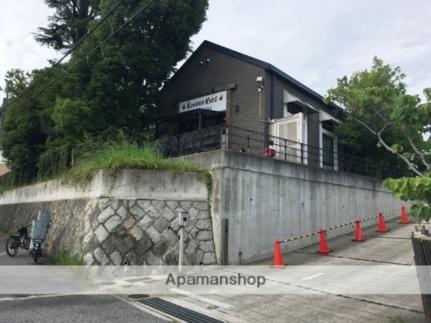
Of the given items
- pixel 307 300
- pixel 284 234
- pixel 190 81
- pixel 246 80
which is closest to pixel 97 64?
pixel 190 81

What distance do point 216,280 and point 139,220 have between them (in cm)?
254

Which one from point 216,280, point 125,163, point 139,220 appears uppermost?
point 125,163

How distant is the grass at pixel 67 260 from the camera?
9.38 meters

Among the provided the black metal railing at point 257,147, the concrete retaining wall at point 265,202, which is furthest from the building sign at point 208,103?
the concrete retaining wall at point 265,202

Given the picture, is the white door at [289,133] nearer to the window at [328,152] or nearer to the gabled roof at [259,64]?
the gabled roof at [259,64]

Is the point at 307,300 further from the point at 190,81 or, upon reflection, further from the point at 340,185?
the point at 190,81

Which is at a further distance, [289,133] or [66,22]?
[66,22]

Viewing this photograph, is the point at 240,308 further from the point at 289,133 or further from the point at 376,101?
the point at 376,101

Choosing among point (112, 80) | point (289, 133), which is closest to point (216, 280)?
point (289, 133)

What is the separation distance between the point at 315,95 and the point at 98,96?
406 inches

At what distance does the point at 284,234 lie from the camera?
11516 millimetres

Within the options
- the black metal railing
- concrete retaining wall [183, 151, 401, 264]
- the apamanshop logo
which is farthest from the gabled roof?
the apamanshop logo

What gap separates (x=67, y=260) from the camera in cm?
991

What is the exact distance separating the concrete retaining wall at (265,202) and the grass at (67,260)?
3592mm
